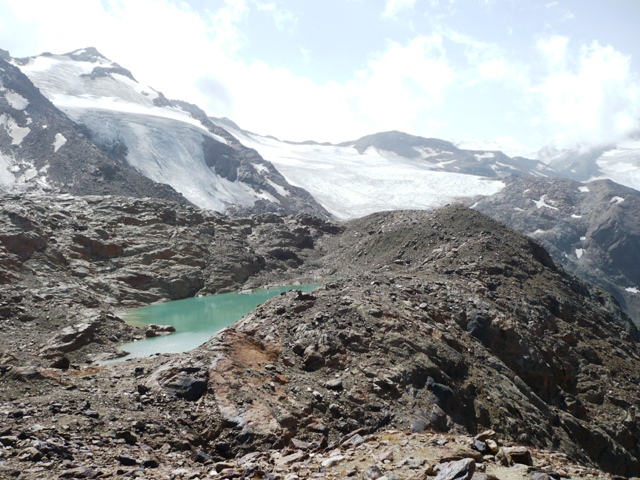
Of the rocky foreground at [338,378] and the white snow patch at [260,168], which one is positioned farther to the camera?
the white snow patch at [260,168]

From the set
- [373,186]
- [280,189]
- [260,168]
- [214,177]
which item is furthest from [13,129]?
[373,186]

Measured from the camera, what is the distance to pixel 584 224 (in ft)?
446

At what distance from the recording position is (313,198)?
450 feet

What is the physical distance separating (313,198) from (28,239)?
101 metres

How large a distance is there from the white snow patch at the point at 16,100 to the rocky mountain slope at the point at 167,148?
1139 mm

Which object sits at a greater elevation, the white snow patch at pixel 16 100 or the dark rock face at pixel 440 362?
the white snow patch at pixel 16 100

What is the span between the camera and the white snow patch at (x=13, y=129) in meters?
95.2

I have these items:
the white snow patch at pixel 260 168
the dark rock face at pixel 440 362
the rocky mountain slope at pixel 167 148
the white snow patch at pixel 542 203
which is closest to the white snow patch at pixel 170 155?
the rocky mountain slope at pixel 167 148

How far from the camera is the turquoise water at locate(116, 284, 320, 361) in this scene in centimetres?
2699

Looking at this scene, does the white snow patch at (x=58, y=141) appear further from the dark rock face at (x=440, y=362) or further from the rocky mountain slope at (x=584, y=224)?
the rocky mountain slope at (x=584, y=224)

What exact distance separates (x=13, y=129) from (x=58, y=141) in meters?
8.58

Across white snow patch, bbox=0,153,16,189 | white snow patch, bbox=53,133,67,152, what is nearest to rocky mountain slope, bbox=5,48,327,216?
white snow patch, bbox=53,133,67,152

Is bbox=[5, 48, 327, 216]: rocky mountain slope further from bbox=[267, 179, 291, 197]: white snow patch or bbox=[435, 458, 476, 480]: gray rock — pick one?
bbox=[435, 458, 476, 480]: gray rock

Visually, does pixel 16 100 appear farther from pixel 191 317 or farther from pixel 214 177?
pixel 191 317
